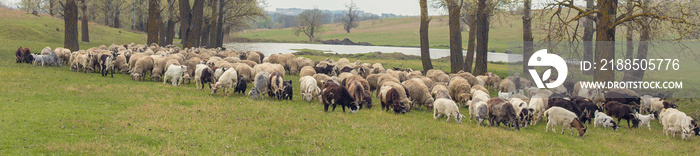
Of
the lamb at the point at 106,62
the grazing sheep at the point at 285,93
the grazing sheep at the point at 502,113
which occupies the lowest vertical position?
the grazing sheep at the point at 502,113

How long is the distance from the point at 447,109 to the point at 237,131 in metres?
6.26

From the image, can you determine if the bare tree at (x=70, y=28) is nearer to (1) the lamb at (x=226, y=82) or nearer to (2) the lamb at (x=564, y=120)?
(1) the lamb at (x=226, y=82)

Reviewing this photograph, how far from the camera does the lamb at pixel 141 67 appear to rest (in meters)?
20.5

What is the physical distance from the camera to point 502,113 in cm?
1373

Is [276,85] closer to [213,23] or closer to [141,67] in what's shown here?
[141,67]

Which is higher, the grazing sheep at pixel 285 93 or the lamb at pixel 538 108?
the grazing sheep at pixel 285 93

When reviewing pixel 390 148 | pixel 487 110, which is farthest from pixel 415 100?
pixel 390 148

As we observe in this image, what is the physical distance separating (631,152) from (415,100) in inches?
289

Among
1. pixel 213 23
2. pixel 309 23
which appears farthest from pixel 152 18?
pixel 309 23

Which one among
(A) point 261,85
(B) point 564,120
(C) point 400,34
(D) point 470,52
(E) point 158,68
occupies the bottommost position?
(B) point 564,120

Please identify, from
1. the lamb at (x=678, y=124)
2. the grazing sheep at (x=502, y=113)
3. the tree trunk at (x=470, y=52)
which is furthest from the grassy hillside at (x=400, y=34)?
the grazing sheep at (x=502, y=113)

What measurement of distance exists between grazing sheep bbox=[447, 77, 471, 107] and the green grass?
9.38 feet

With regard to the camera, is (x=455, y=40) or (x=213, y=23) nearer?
(x=455, y=40)

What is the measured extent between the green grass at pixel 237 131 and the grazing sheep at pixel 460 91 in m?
2.86
